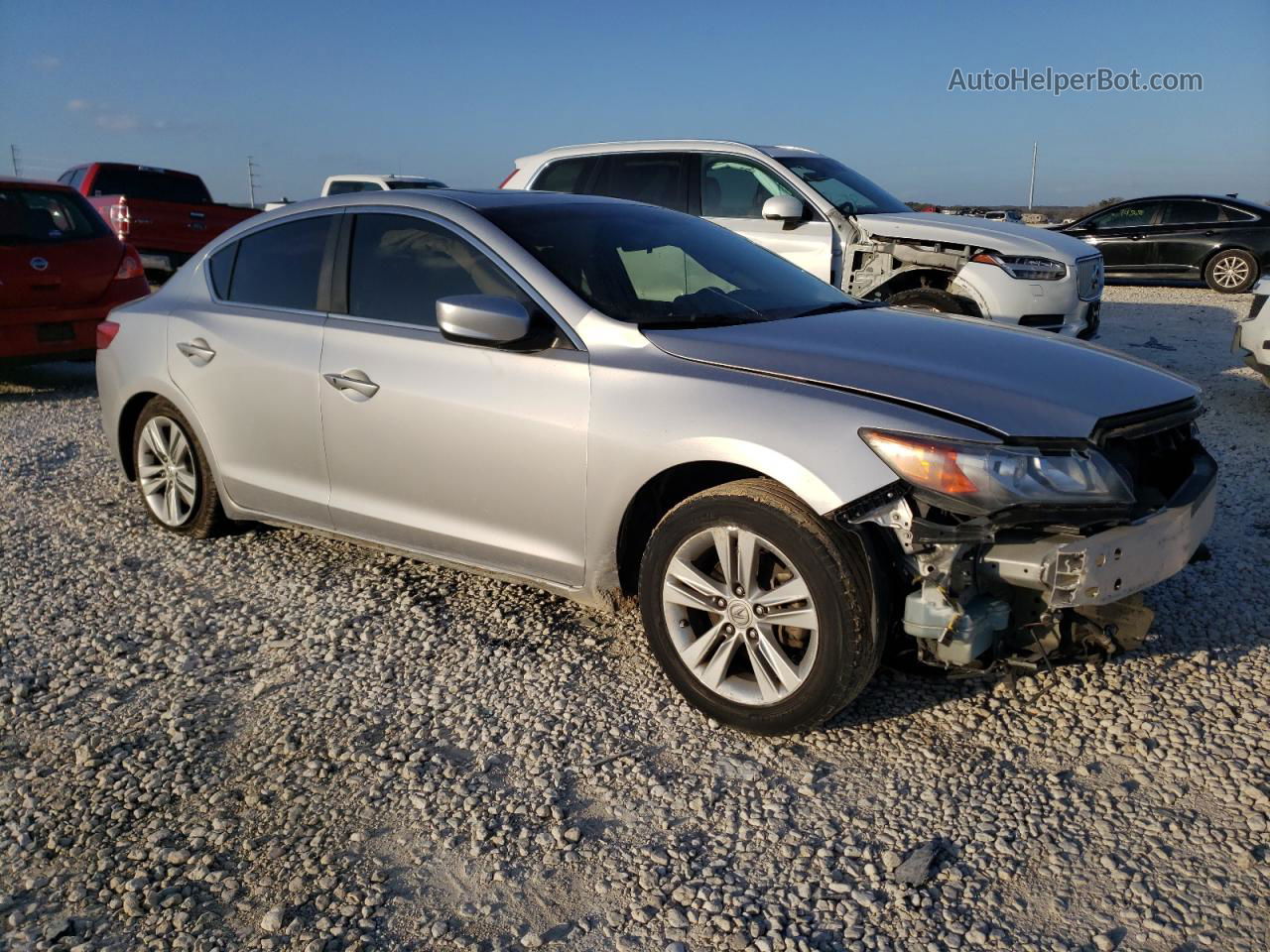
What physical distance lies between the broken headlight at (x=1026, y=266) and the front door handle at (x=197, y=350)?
18.1 feet

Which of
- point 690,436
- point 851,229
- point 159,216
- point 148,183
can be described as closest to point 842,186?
point 851,229

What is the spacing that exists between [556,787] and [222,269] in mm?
3148

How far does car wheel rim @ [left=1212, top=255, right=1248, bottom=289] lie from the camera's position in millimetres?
15047

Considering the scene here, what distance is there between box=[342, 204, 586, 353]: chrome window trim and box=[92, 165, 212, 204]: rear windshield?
1180cm

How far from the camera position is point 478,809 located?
2.90 meters

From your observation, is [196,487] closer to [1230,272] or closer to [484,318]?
[484,318]

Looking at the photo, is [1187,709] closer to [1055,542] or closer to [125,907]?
[1055,542]

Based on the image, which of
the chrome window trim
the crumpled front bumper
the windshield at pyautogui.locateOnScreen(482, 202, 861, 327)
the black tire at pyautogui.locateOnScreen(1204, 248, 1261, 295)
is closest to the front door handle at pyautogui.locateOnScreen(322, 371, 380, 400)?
the chrome window trim

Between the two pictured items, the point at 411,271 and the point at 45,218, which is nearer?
the point at 411,271

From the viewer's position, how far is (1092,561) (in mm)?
2881

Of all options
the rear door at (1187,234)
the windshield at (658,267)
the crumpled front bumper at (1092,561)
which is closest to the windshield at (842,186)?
the windshield at (658,267)

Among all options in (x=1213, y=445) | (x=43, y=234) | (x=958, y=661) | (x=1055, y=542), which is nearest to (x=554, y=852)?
(x=958, y=661)

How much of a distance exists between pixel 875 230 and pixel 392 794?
626cm

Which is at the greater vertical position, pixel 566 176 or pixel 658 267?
pixel 566 176
